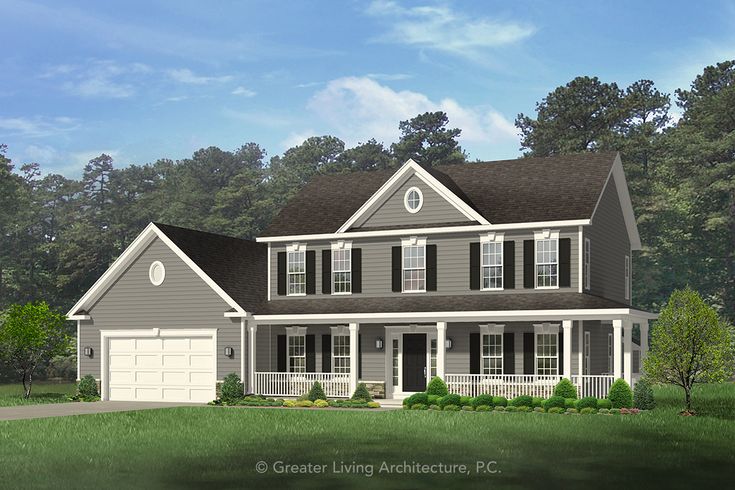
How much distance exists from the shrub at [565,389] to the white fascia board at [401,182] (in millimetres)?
6418

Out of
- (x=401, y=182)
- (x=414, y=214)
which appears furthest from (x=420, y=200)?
(x=401, y=182)

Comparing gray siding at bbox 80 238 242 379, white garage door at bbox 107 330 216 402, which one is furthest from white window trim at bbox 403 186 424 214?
white garage door at bbox 107 330 216 402

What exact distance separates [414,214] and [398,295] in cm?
292

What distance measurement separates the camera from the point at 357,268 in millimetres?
39438

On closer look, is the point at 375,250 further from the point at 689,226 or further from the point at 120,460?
the point at 689,226

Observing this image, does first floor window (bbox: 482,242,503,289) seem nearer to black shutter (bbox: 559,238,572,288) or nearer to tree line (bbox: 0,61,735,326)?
black shutter (bbox: 559,238,572,288)

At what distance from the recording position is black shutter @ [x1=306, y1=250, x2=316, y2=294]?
40.4m

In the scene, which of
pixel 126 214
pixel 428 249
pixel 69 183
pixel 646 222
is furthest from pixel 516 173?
pixel 69 183

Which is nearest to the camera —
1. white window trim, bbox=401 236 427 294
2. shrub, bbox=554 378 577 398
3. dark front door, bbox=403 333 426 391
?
shrub, bbox=554 378 577 398

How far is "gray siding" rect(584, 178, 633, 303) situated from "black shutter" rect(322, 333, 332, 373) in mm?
9551

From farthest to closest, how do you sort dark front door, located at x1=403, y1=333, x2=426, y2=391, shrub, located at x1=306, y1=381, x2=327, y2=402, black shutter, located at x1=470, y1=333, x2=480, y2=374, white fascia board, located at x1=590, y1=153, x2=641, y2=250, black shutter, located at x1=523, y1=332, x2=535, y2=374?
white fascia board, located at x1=590, y1=153, x2=641, y2=250 → dark front door, located at x1=403, y1=333, x2=426, y2=391 → black shutter, located at x1=470, y1=333, x2=480, y2=374 → shrub, located at x1=306, y1=381, x2=327, y2=402 → black shutter, located at x1=523, y1=332, x2=535, y2=374

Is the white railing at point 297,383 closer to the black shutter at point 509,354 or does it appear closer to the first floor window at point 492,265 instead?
the black shutter at point 509,354

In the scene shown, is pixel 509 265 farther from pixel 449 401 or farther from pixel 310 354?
pixel 310 354

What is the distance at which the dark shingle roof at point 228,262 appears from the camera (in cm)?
3962
